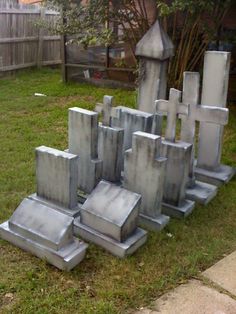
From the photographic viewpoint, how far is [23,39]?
10773mm

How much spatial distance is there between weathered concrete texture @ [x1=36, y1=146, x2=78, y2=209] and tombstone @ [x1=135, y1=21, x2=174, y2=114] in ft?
5.34

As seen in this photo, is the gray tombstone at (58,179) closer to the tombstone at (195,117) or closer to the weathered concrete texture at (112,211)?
the weathered concrete texture at (112,211)

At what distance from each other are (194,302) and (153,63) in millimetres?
2658

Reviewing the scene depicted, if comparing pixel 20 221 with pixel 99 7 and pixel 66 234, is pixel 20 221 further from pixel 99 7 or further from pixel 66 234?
pixel 99 7

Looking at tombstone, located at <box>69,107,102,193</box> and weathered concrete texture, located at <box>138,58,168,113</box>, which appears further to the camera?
weathered concrete texture, located at <box>138,58,168,113</box>

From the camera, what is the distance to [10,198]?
389 cm

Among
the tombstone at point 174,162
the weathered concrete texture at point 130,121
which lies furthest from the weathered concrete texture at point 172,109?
the weathered concrete texture at point 130,121

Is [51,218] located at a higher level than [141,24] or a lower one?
lower

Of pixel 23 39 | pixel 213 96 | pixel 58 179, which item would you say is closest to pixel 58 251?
pixel 58 179

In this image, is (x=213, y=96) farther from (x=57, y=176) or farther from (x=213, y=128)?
(x=57, y=176)

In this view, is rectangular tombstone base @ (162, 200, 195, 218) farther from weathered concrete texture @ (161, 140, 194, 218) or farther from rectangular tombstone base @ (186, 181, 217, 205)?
rectangular tombstone base @ (186, 181, 217, 205)

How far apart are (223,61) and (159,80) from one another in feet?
2.43

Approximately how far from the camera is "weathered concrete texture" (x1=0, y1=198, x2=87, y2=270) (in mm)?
2888

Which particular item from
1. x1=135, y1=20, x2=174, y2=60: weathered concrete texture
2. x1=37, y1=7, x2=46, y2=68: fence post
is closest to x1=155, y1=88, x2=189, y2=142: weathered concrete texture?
x1=135, y1=20, x2=174, y2=60: weathered concrete texture
